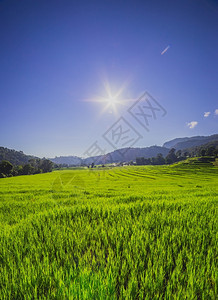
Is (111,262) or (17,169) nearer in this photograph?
(111,262)

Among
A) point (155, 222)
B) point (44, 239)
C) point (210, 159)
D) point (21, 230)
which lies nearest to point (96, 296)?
point (44, 239)

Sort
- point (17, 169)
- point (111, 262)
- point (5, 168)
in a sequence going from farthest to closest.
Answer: point (17, 169) < point (5, 168) < point (111, 262)

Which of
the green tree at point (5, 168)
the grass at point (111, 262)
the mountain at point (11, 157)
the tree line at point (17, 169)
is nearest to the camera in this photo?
the grass at point (111, 262)

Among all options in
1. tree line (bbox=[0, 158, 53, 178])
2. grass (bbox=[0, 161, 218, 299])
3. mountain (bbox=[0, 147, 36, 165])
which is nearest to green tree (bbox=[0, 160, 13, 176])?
tree line (bbox=[0, 158, 53, 178])

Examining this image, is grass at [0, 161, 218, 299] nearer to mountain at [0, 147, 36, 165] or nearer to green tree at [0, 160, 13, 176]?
green tree at [0, 160, 13, 176]

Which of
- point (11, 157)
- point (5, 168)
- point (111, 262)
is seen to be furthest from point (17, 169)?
point (11, 157)

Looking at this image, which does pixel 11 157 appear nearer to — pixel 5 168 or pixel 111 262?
pixel 5 168

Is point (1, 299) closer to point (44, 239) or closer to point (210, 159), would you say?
point (44, 239)

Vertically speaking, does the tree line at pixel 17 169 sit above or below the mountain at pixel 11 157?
below

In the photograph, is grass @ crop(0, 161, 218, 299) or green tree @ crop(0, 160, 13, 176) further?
green tree @ crop(0, 160, 13, 176)

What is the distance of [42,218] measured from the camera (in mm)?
3102

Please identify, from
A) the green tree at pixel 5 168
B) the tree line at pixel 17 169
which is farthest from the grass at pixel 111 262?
the green tree at pixel 5 168

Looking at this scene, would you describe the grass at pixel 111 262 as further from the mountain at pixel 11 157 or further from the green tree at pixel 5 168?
the mountain at pixel 11 157

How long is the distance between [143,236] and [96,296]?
1274mm
